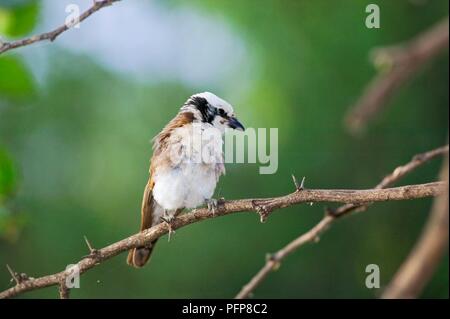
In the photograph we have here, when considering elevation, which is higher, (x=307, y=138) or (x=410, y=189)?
(x=307, y=138)

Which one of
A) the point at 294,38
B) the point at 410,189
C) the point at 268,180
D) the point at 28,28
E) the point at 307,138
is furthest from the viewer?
the point at 294,38

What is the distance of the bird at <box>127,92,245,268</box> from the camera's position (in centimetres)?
360

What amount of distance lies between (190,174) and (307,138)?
12.4 ft

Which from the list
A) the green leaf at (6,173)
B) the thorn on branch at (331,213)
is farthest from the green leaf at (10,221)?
the thorn on branch at (331,213)

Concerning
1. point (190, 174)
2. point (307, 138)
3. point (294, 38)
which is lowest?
point (190, 174)

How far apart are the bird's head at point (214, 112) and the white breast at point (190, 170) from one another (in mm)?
110

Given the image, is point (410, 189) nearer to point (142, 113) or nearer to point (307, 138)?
point (307, 138)

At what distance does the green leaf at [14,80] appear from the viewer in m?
2.82

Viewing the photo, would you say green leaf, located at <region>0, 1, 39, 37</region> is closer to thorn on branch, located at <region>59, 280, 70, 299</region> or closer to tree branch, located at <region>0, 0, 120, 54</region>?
tree branch, located at <region>0, 0, 120, 54</region>

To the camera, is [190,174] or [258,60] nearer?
[190,174]

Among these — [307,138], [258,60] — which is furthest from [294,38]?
[307,138]

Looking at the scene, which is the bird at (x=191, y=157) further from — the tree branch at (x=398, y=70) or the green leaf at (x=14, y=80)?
the green leaf at (x=14, y=80)

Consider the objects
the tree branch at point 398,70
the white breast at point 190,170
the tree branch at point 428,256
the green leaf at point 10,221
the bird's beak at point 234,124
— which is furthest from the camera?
the bird's beak at point 234,124

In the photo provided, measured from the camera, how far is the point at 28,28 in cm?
287
